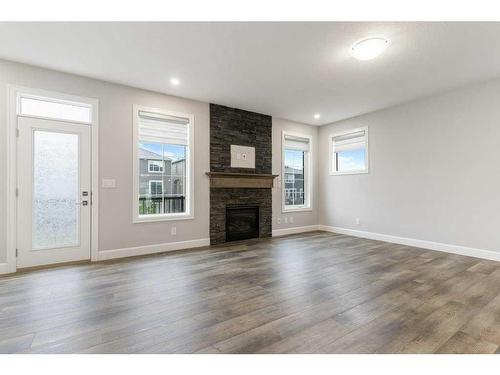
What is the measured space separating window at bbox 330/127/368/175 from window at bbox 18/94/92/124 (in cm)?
518

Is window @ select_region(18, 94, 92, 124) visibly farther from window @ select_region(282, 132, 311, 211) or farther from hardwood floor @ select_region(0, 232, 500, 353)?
window @ select_region(282, 132, 311, 211)

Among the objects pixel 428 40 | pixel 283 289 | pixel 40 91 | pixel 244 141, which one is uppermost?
pixel 428 40

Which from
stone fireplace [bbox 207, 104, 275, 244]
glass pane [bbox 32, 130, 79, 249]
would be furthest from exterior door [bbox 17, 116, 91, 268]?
stone fireplace [bbox 207, 104, 275, 244]

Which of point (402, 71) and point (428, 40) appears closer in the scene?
point (428, 40)

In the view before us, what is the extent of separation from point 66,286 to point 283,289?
241 centimetres

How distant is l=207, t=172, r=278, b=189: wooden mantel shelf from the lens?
5070mm

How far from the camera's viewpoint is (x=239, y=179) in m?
5.36

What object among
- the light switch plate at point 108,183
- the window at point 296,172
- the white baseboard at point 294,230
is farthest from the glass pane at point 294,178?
the light switch plate at point 108,183

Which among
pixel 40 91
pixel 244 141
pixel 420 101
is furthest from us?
pixel 244 141

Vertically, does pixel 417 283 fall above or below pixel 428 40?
below

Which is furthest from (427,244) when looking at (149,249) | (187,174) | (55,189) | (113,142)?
(55,189)

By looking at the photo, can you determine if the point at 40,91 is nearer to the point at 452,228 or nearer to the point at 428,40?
the point at 428,40
